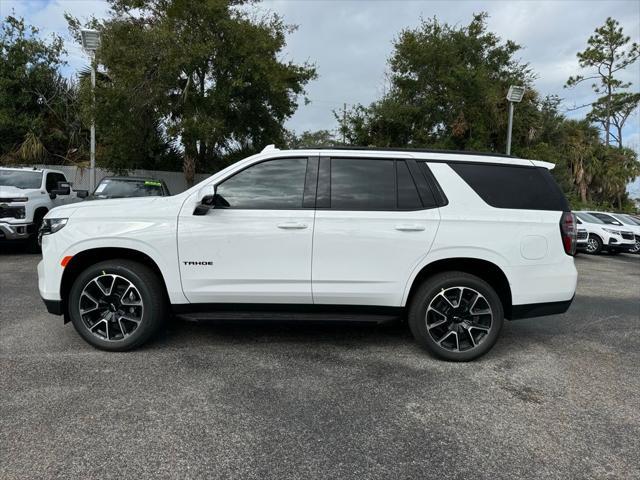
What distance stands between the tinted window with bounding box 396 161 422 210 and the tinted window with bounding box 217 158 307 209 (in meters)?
0.86

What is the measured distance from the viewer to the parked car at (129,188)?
9.98 meters

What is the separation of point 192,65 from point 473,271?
1173cm

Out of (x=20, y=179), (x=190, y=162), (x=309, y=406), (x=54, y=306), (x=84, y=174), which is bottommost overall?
(x=309, y=406)

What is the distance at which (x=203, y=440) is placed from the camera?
9.11 feet

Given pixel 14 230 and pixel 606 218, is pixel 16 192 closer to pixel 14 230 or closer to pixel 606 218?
pixel 14 230

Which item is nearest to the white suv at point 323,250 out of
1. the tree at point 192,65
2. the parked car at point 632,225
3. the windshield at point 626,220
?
the tree at point 192,65

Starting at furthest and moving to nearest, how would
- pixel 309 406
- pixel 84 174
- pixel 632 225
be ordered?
pixel 84 174 < pixel 632 225 < pixel 309 406

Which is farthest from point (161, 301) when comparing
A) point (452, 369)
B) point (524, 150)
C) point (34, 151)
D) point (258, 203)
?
point (524, 150)

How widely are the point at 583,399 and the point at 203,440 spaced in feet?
9.17

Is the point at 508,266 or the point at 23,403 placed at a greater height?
the point at 508,266

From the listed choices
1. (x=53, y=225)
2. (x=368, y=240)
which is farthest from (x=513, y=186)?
(x=53, y=225)

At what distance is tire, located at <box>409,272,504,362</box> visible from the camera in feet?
13.2

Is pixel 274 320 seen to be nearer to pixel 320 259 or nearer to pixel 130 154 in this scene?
pixel 320 259

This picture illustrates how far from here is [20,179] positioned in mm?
10281
